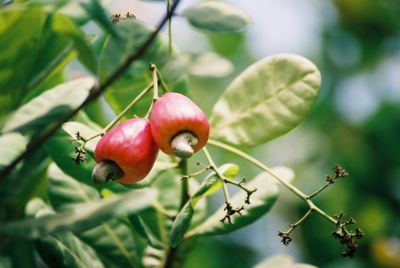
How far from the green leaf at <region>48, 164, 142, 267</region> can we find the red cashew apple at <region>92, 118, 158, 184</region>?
0.34 metres

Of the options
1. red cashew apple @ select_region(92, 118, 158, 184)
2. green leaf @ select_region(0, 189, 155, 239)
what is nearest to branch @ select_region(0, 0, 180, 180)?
green leaf @ select_region(0, 189, 155, 239)

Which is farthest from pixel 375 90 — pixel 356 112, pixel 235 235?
pixel 235 235

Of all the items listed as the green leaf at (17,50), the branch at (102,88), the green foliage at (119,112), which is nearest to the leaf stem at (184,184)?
the green foliage at (119,112)

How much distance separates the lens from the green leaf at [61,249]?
130cm

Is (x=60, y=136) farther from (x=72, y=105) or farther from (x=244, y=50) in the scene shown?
(x=244, y=50)

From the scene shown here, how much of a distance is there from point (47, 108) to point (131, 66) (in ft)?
1.10

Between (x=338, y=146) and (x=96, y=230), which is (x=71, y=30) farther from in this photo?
(x=338, y=146)

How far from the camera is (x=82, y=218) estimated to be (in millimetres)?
796

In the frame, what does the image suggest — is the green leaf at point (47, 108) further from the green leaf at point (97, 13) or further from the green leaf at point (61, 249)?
the green leaf at point (61, 249)

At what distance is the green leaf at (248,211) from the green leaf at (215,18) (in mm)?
410

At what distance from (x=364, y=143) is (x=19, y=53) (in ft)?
8.16

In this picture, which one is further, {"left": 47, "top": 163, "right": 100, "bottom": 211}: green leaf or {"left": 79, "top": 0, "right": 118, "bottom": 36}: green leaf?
{"left": 47, "top": 163, "right": 100, "bottom": 211}: green leaf

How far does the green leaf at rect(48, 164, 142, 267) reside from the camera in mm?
1430

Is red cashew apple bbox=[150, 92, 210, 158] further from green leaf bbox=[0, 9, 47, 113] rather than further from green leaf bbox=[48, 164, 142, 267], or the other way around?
green leaf bbox=[48, 164, 142, 267]
